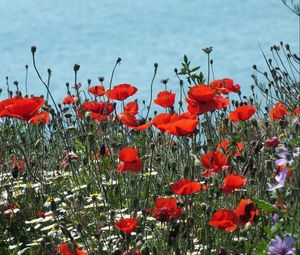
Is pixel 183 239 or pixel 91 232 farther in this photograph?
pixel 91 232

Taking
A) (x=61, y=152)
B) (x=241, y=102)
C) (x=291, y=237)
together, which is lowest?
(x=61, y=152)

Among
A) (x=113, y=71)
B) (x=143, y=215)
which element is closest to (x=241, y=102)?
(x=113, y=71)

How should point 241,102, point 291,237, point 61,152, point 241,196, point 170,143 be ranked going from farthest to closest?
point 61,152 → point 241,102 → point 170,143 → point 241,196 → point 291,237

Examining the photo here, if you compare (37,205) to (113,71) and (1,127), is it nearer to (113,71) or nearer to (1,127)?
(113,71)

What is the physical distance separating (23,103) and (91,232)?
2.59ft

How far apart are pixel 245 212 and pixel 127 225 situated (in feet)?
1.61

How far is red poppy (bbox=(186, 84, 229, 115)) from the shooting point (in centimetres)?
429

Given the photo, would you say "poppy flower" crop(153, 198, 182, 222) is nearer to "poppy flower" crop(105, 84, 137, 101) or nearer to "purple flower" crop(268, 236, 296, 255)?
"purple flower" crop(268, 236, 296, 255)

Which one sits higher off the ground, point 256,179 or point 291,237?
point 291,237

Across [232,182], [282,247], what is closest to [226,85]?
[232,182]

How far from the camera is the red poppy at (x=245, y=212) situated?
3590 mm

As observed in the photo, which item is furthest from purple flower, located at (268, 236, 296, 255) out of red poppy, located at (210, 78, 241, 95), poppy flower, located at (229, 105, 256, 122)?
red poppy, located at (210, 78, 241, 95)

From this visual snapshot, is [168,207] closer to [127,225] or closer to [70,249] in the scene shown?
[127,225]

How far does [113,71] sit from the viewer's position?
524cm
